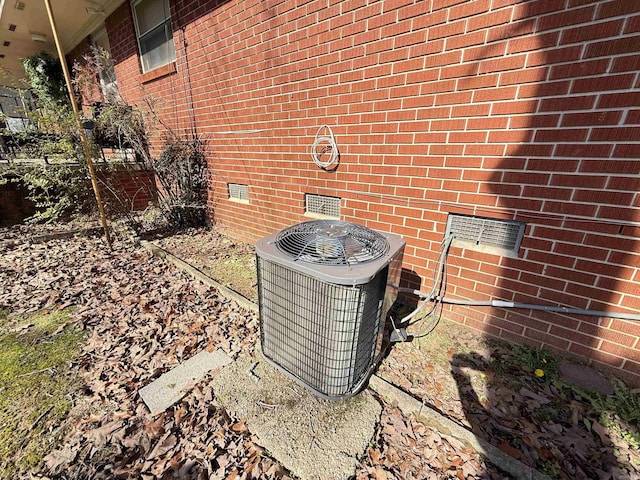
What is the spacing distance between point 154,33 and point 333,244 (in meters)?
6.04

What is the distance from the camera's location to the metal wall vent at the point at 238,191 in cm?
434

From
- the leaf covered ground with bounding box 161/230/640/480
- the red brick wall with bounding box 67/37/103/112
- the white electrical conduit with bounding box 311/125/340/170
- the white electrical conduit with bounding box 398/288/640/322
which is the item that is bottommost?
the leaf covered ground with bounding box 161/230/640/480

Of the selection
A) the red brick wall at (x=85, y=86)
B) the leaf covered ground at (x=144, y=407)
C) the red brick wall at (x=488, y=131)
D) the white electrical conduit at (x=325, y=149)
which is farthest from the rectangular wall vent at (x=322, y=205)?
the red brick wall at (x=85, y=86)

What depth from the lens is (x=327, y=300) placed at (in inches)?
60.2

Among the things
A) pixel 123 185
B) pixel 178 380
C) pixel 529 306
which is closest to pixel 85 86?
pixel 123 185

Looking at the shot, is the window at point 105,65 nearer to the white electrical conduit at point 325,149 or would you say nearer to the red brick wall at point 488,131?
the red brick wall at point 488,131

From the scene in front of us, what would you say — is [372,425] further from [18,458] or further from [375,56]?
[375,56]

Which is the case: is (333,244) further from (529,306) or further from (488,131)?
(529,306)

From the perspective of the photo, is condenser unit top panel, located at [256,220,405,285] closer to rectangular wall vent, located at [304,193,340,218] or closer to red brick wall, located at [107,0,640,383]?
red brick wall, located at [107,0,640,383]

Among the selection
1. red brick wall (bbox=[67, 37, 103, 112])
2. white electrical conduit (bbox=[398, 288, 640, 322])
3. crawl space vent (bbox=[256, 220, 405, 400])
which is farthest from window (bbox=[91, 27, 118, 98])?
white electrical conduit (bbox=[398, 288, 640, 322])

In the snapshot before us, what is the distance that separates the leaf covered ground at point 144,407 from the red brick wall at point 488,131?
1.31 metres

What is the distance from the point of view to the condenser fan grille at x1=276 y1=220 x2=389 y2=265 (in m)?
1.60

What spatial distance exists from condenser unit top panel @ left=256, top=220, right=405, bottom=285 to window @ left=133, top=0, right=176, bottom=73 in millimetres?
4956

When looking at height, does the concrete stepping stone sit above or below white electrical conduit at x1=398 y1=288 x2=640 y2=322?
below
